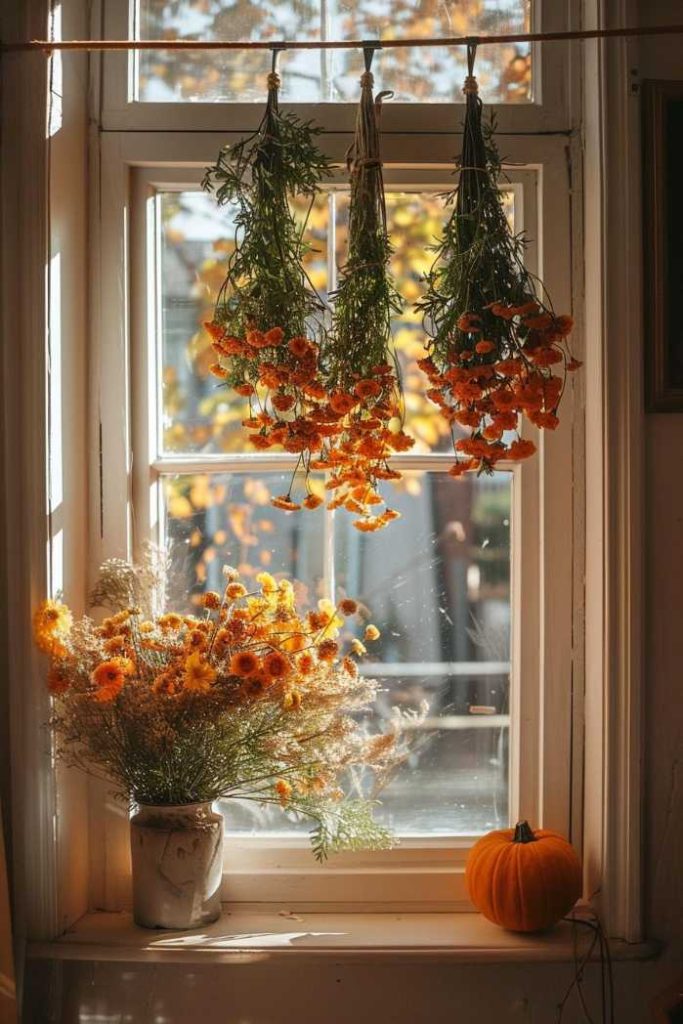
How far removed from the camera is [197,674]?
1607mm

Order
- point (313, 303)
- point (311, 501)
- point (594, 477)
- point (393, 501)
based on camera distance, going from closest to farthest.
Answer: point (311, 501), point (313, 303), point (594, 477), point (393, 501)

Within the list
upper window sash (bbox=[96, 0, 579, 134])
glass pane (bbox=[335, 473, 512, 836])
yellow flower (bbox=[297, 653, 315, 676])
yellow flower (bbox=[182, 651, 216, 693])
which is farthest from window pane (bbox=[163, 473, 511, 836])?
upper window sash (bbox=[96, 0, 579, 134])

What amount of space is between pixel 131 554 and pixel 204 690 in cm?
41

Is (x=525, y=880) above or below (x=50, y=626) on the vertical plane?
below

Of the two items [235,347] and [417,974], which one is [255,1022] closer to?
[417,974]

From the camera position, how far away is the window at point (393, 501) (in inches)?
75.1

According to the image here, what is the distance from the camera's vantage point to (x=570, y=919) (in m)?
1.79

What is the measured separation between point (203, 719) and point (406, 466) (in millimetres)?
633

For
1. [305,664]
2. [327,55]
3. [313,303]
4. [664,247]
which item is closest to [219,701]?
[305,664]

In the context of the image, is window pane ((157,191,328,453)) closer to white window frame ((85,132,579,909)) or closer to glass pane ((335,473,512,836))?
white window frame ((85,132,579,909))

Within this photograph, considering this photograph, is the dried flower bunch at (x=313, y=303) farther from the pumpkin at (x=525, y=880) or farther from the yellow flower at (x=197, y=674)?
the pumpkin at (x=525, y=880)

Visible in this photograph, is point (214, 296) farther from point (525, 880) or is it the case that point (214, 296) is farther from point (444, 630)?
point (525, 880)

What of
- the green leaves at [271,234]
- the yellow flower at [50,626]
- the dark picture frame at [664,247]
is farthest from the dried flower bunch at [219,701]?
the dark picture frame at [664,247]

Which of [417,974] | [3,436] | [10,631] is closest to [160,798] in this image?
[10,631]
